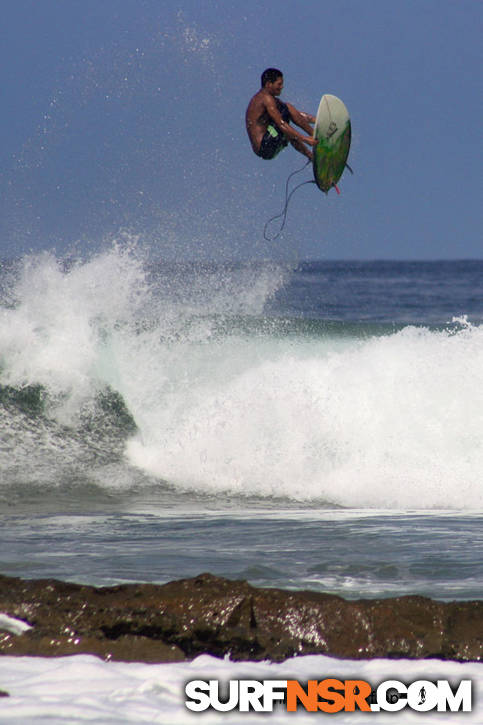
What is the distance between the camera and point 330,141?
8.24 metres

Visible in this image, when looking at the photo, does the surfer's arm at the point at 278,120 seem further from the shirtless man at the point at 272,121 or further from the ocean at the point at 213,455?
the ocean at the point at 213,455

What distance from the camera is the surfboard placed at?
8.07 meters

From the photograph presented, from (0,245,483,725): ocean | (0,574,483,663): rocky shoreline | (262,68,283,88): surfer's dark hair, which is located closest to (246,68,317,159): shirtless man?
(262,68,283,88): surfer's dark hair

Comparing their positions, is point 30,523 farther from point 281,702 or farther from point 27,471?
point 281,702

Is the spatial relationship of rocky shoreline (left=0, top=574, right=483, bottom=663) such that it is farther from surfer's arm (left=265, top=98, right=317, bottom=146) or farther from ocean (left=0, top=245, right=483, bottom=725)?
surfer's arm (left=265, top=98, right=317, bottom=146)

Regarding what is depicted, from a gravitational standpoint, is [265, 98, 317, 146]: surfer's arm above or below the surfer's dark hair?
below

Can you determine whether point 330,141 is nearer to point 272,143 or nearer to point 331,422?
point 272,143

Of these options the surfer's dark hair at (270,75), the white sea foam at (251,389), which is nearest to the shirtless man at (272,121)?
the surfer's dark hair at (270,75)

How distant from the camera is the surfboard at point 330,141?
26.5 ft

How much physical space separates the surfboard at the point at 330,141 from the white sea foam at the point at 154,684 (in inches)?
207

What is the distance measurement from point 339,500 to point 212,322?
5168mm

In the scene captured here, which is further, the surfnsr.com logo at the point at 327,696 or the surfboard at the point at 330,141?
the surfboard at the point at 330,141

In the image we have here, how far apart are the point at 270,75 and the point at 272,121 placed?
1.19 feet

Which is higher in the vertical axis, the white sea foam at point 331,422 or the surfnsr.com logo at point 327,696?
the white sea foam at point 331,422
